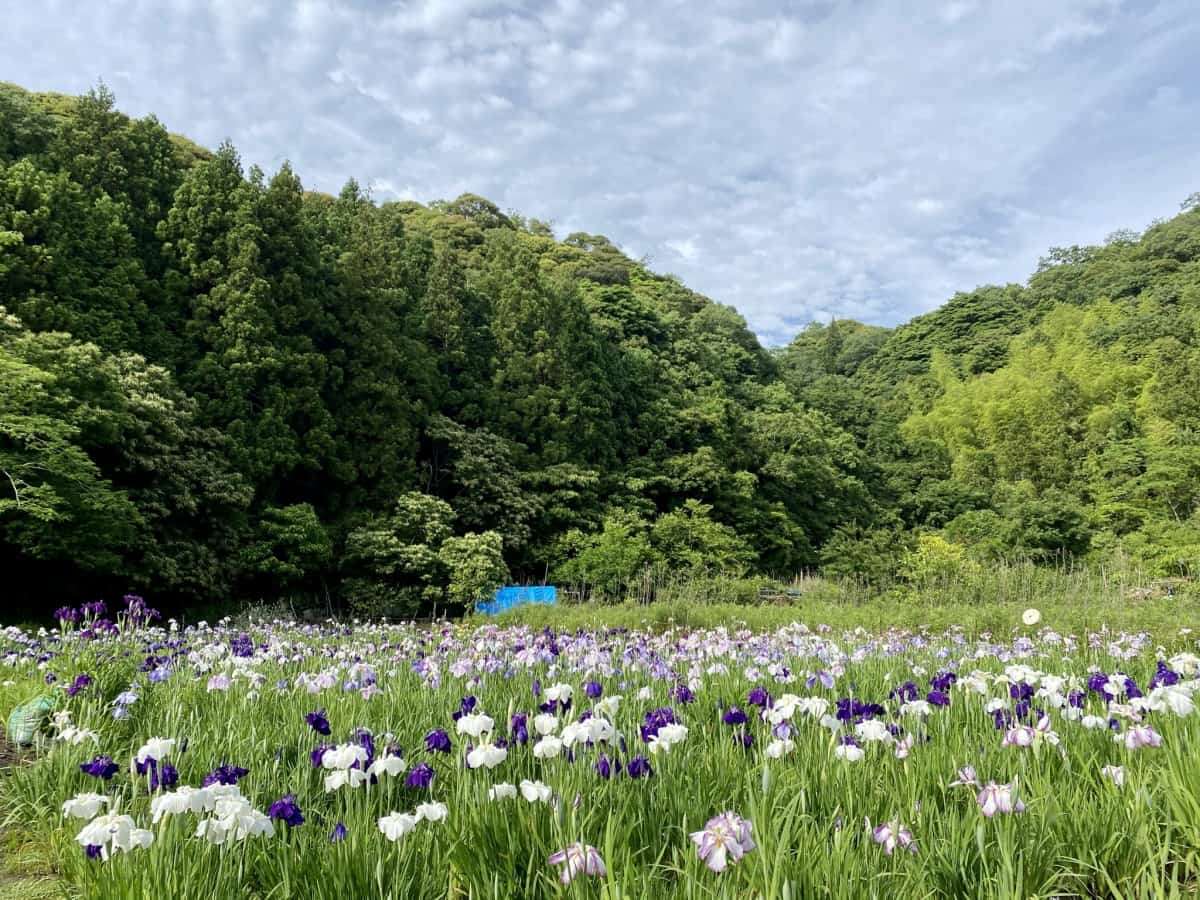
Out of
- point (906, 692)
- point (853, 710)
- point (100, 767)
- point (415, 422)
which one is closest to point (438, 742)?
point (100, 767)

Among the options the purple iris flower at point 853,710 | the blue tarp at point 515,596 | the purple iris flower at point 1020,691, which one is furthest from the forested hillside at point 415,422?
the purple iris flower at point 1020,691

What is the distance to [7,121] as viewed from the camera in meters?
17.3

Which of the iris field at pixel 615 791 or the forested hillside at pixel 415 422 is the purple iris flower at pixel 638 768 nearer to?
the iris field at pixel 615 791

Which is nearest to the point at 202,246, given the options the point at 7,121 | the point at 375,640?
the point at 7,121

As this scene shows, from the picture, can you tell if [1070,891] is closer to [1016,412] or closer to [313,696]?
[313,696]

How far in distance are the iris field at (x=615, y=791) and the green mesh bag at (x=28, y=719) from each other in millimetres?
78

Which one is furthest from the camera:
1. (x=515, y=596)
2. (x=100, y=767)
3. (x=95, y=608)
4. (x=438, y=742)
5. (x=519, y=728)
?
(x=515, y=596)

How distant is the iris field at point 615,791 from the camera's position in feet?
5.10

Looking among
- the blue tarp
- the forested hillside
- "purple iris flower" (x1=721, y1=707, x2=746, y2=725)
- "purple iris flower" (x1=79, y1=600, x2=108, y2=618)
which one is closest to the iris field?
"purple iris flower" (x1=721, y1=707, x2=746, y2=725)

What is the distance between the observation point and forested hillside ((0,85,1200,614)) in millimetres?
13398

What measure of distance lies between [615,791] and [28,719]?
3233mm

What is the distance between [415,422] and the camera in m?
20.8

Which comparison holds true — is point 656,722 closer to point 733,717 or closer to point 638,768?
point 733,717

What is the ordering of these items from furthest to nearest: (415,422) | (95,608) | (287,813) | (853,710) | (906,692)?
1. (415,422)
2. (95,608)
3. (906,692)
4. (853,710)
5. (287,813)
